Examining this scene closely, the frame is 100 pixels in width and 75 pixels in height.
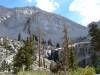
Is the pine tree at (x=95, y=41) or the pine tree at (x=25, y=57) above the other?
the pine tree at (x=95, y=41)

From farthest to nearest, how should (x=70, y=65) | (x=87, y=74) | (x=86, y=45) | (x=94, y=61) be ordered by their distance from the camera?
1. (x=86, y=45)
2. (x=94, y=61)
3. (x=70, y=65)
4. (x=87, y=74)

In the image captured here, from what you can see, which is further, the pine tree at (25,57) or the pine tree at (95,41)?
the pine tree at (95,41)

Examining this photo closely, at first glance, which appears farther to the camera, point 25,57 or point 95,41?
point 95,41

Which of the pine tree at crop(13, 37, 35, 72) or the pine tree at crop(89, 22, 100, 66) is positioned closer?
the pine tree at crop(13, 37, 35, 72)

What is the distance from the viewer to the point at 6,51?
11538 cm

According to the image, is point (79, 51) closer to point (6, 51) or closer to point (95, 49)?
point (6, 51)

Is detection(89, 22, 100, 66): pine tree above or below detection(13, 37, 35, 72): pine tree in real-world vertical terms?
above

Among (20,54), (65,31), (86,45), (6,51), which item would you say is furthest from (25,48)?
(86,45)

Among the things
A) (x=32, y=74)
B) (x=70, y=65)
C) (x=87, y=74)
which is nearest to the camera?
(x=87, y=74)

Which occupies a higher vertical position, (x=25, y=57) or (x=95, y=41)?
(x=95, y=41)

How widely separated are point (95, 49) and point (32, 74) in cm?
4084

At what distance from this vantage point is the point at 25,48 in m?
64.8

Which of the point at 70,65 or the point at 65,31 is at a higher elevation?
the point at 65,31

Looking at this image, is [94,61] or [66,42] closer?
[66,42]
